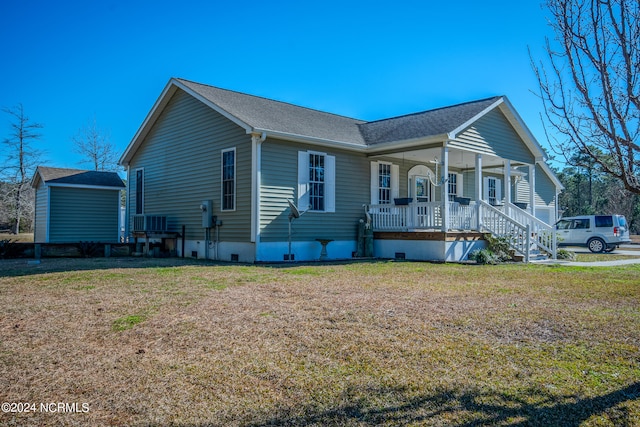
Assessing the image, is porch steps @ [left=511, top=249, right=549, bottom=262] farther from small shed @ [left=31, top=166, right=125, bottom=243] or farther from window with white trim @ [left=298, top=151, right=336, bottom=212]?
small shed @ [left=31, top=166, right=125, bottom=243]

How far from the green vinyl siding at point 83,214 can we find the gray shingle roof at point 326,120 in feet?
24.7

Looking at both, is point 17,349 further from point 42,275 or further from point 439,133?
point 439,133

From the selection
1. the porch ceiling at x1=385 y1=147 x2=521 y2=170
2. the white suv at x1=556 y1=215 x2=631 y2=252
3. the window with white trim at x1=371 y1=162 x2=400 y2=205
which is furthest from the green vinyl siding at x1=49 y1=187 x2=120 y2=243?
the white suv at x1=556 y1=215 x2=631 y2=252

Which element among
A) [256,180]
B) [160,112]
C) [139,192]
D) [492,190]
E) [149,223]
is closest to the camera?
[256,180]

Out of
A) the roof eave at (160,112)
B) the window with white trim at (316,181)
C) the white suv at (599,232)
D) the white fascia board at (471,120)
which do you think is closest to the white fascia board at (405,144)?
the white fascia board at (471,120)

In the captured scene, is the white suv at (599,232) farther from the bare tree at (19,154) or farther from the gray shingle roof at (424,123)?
the bare tree at (19,154)

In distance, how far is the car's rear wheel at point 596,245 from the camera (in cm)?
2008

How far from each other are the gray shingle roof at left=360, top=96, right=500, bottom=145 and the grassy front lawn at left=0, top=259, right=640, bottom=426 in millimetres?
7292

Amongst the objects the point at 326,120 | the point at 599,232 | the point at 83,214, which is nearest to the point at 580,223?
the point at 599,232

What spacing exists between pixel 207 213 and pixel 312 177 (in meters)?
3.28

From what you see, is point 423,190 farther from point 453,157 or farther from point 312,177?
point 312,177

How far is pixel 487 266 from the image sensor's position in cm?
1184

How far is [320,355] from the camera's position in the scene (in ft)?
13.7

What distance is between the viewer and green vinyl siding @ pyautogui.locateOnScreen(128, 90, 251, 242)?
1297 cm
